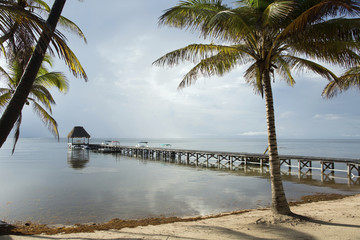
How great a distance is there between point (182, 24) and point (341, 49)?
13.5 feet

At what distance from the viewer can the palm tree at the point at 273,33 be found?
5426 millimetres

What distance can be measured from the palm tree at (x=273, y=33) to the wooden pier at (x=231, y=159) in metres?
14.3

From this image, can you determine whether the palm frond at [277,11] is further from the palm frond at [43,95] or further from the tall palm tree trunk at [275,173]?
the palm frond at [43,95]

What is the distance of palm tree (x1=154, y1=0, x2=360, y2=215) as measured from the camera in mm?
5426

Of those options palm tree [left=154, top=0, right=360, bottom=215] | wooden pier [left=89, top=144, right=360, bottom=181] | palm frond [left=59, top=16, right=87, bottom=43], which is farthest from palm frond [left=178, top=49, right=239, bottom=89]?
wooden pier [left=89, top=144, right=360, bottom=181]

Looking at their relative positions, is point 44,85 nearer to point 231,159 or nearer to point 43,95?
point 43,95

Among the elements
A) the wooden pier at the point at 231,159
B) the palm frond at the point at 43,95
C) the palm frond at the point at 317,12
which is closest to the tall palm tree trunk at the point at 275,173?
the palm frond at the point at 317,12

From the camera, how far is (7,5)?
9.59ft

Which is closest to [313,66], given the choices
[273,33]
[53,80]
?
[273,33]

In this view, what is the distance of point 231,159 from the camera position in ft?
91.0

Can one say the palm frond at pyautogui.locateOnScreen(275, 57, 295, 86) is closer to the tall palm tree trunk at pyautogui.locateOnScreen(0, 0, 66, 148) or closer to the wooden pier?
the tall palm tree trunk at pyautogui.locateOnScreen(0, 0, 66, 148)

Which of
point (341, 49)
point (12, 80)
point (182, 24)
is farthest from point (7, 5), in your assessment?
point (12, 80)

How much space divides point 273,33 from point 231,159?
22.7m

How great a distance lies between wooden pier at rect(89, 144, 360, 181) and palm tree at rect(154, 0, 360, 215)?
14.3 m
